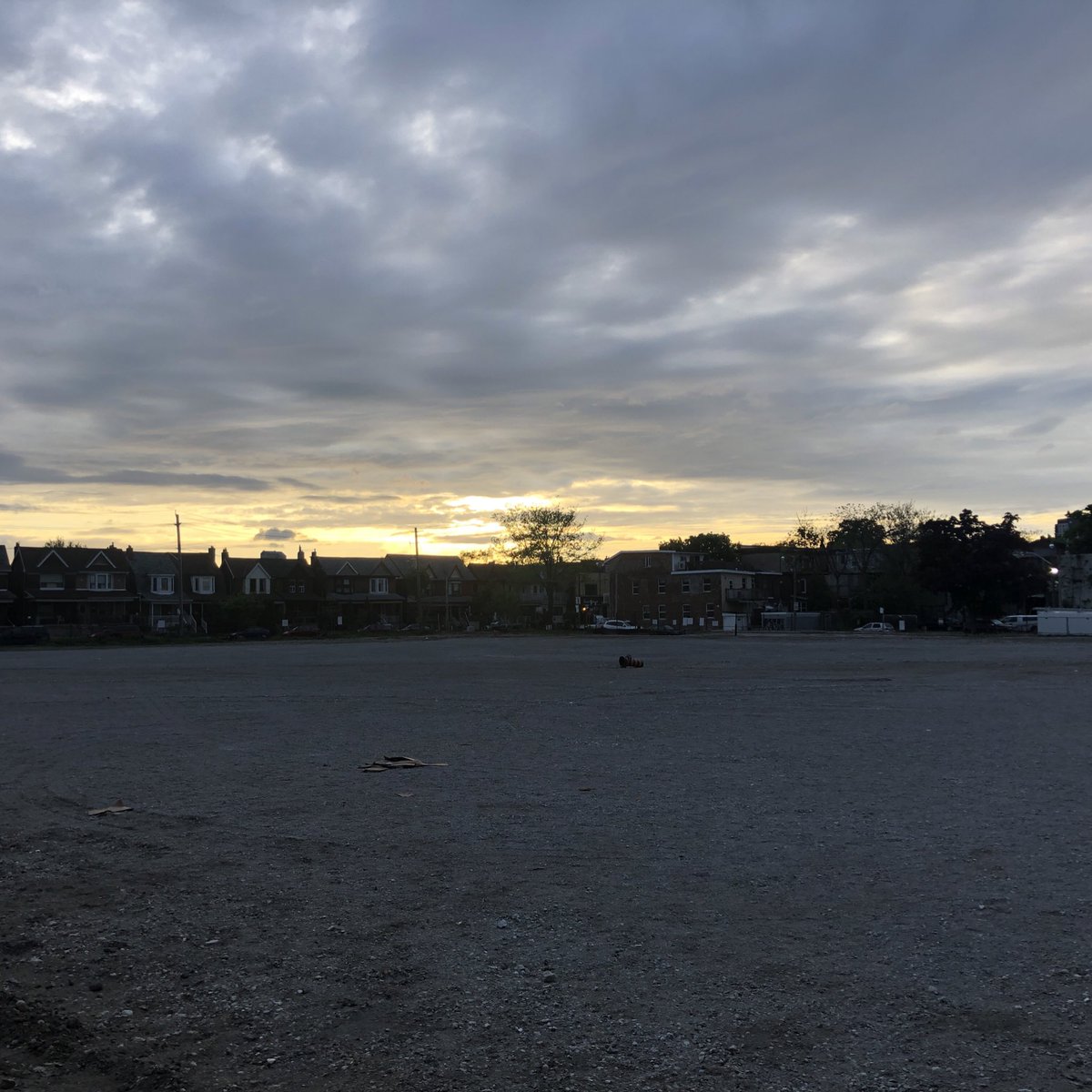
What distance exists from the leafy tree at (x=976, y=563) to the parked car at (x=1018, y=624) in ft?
9.07

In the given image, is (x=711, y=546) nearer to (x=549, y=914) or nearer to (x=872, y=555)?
(x=872, y=555)

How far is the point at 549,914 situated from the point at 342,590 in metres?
113

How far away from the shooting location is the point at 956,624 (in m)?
103

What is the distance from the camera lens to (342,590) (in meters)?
118

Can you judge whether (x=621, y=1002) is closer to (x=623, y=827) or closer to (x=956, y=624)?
(x=623, y=827)

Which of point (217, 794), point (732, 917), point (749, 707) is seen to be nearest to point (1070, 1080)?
point (732, 917)

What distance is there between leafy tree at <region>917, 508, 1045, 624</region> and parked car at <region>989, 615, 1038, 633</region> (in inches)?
109

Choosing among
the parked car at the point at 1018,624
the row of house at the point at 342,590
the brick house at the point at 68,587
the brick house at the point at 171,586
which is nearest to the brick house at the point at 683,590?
the row of house at the point at 342,590

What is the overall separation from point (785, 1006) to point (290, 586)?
113m

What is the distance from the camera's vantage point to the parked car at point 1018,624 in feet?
289

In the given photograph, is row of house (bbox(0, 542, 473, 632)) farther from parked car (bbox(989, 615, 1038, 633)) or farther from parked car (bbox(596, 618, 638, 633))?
parked car (bbox(989, 615, 1038, 633))

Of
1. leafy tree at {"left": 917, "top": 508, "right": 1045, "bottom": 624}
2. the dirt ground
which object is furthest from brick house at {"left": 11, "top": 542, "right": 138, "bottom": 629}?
the dirt ground

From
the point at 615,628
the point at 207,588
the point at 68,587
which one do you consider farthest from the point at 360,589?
the point at 615,628

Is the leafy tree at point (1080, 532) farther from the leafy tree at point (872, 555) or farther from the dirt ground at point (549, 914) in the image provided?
the dirt ground at point (549, 914)
